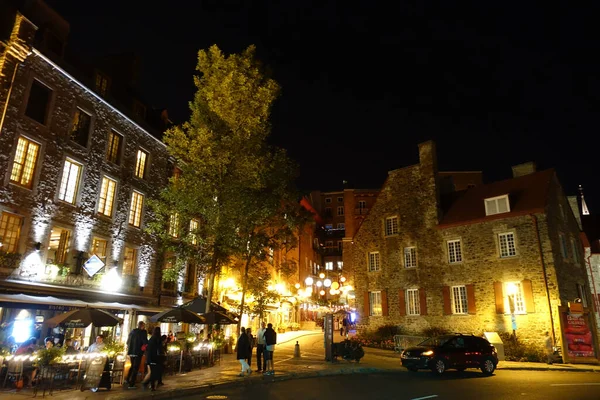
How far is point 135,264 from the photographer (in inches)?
847

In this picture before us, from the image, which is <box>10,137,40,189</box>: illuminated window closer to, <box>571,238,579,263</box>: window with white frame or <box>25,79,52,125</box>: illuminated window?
<box>25,79,52,125</box>: illuminated window

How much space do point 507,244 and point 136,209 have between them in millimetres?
21372

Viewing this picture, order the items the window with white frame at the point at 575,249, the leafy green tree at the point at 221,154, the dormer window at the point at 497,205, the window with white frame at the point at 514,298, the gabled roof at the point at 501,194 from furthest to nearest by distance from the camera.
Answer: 1. the window with white frame at the point at 575,249
2. the dormer window at the point at 497,205
3. the gabled roof at the point at 501,194
4. the window with white frame at the point at 514,298
5. the leafy green tree at the point at 221,154

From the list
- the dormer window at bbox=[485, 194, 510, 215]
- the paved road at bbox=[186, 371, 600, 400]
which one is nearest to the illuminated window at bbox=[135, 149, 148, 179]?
the paved road at bbox=[186, 371, 600, 400]

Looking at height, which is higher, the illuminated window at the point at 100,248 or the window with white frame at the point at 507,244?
the window with white frame at the point at 507,244

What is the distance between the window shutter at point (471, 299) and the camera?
2511 centimetres

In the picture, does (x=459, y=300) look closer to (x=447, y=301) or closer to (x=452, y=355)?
(x=447, y=301)

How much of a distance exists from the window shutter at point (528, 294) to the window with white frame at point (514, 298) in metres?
0.22

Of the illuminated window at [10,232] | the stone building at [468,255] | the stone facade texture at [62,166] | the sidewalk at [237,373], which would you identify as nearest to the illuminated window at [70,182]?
the stone facade texture at [62,166]

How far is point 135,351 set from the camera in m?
12.3

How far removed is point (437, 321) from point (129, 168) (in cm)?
2038

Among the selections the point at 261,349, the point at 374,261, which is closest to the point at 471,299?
the point at 374,261

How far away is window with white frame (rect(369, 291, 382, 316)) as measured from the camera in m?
29.5

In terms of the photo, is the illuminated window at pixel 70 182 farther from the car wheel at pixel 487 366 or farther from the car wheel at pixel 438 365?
the car wheel at pixel 487 366
